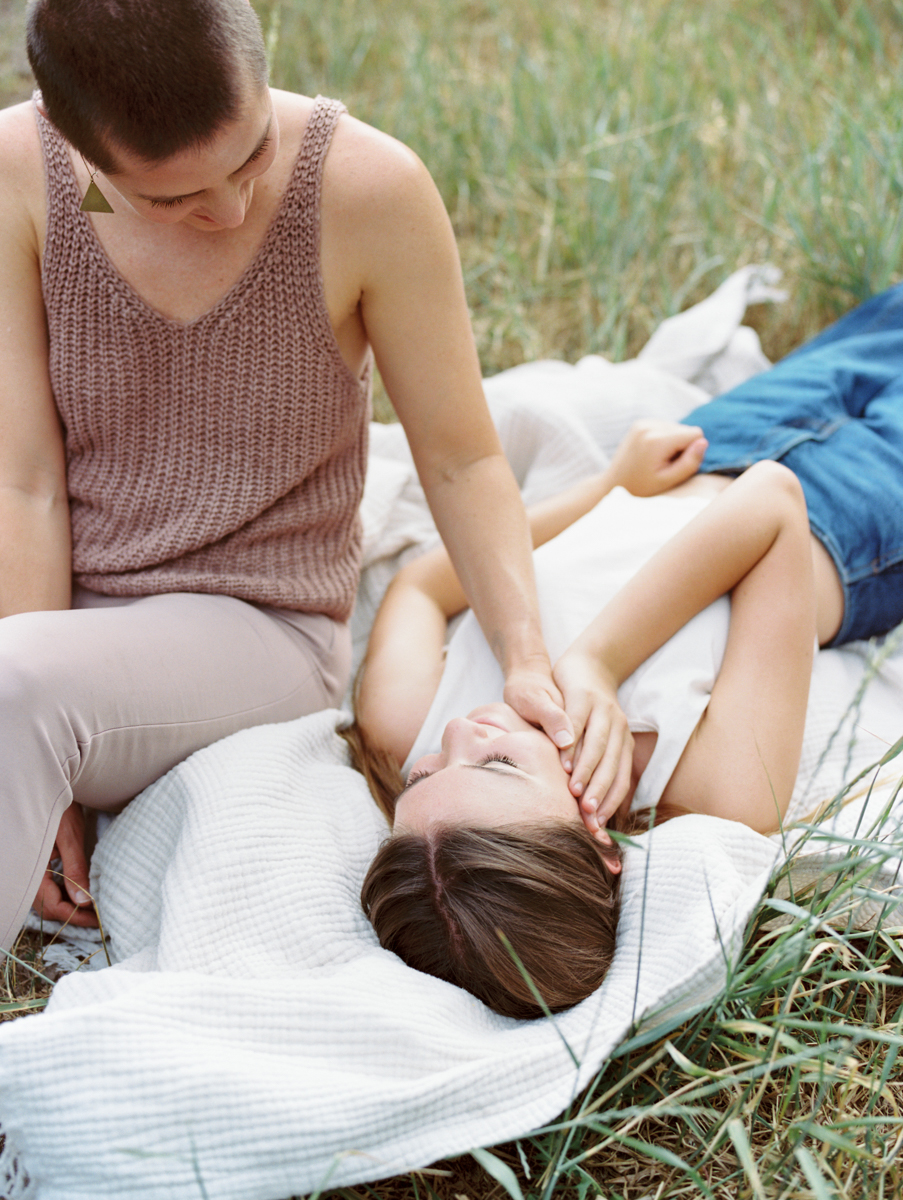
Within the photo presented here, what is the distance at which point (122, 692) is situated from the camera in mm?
1428

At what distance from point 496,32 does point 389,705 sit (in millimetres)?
3365

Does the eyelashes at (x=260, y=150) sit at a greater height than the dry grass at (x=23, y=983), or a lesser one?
greater

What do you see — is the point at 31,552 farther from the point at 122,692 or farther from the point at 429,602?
the point at 429,602

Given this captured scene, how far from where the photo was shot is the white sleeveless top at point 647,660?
1585mm

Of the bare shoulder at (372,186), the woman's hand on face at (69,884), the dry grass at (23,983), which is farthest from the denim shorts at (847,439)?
the dry grass at (23,983)

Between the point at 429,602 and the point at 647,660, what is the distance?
494 millimetres

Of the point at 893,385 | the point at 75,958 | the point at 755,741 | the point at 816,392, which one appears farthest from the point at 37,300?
the point at 893,385

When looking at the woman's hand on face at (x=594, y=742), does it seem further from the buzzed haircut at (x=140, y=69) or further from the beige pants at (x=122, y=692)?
the buzzed haircut at (x=140, y=69)

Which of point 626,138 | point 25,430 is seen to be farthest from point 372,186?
point 626,138

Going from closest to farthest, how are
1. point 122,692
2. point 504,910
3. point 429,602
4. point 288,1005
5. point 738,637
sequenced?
point 288,1005
point 504,910
point 122,692
point 738,637
point 429,602

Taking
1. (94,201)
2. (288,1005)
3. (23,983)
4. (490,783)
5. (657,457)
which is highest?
(94,201)

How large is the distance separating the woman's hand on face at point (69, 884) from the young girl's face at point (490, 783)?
20.6 inches

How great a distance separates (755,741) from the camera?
1534 millimetres

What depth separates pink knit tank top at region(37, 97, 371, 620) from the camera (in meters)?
1.46
